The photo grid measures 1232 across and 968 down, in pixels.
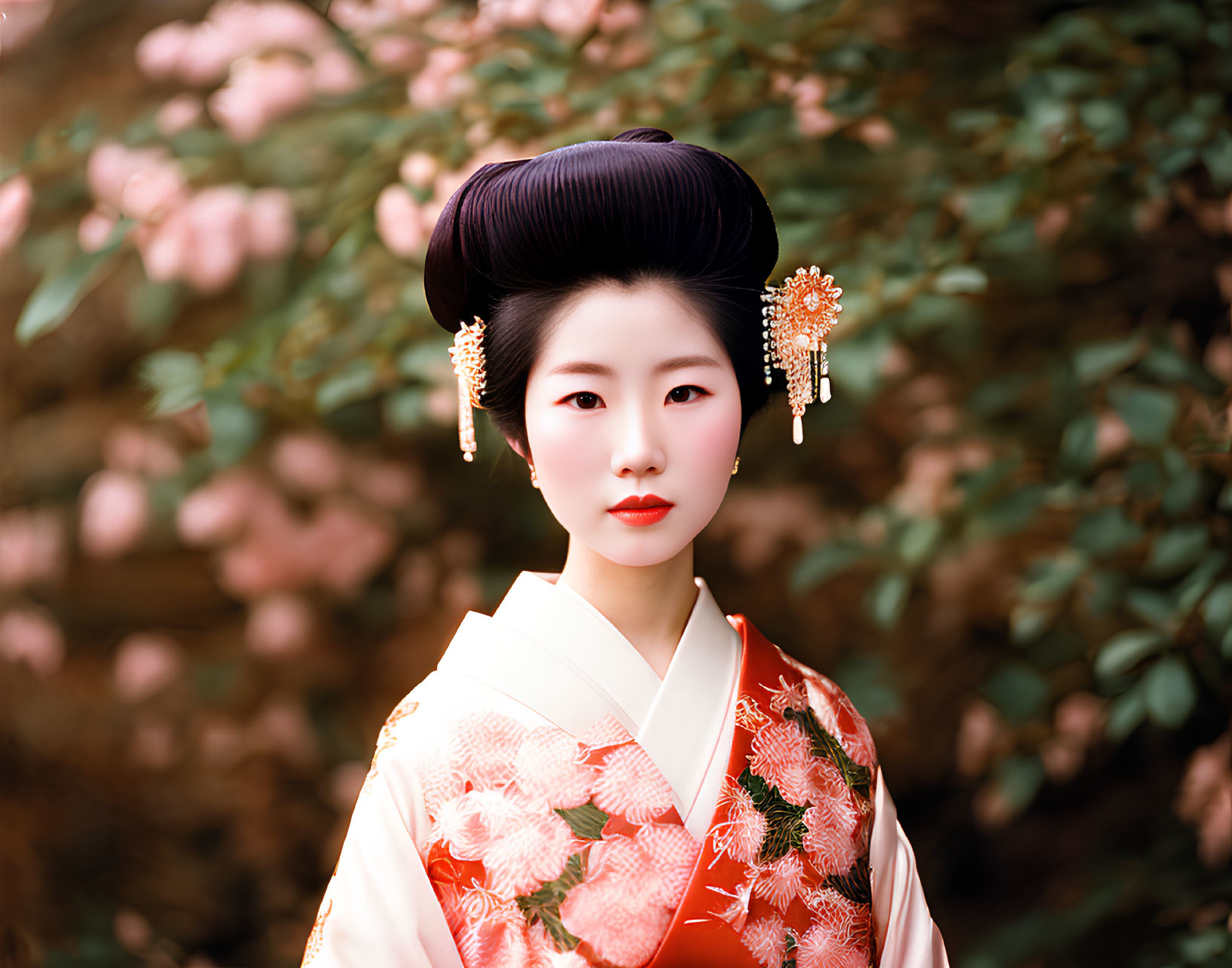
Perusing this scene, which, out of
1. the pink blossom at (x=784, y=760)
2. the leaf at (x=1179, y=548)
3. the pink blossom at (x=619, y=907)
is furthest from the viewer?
the leaf at (x=1179, y=548)

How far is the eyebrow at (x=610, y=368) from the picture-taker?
3.58 feet

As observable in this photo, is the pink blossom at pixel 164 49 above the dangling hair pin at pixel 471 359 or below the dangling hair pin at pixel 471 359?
above

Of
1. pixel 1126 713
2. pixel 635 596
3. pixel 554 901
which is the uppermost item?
pixel 635 596

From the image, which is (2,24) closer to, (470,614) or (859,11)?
(470,614)

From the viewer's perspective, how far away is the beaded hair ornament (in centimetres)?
121

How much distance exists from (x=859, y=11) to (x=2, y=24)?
1551 mm

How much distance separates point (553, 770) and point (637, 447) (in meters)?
0.38

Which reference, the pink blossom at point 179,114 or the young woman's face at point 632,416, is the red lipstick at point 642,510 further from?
the pink blossom at point 179,114

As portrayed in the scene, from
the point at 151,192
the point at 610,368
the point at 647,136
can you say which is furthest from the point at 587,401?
the point at 151,192

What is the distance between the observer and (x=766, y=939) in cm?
109

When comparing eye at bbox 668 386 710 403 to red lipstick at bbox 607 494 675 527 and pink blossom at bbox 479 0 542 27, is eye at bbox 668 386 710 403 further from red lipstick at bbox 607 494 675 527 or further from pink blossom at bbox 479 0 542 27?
pink blossom at bbox 479 0 542 27

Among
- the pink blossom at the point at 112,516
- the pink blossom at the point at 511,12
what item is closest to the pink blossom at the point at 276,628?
the pink blossom at the point at 112,516

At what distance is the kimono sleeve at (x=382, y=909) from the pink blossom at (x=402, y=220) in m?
0.99

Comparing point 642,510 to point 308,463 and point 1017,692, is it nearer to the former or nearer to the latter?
point 308,463
